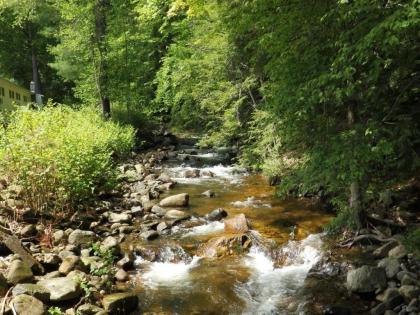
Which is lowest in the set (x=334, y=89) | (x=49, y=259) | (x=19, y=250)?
(x=49, y=259)

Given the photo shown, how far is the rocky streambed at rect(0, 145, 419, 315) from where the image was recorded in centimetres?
684

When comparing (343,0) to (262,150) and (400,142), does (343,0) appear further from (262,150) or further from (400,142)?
(262,150)

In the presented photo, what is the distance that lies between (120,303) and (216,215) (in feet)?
17.9

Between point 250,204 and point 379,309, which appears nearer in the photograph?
point 379,309

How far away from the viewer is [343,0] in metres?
5.66

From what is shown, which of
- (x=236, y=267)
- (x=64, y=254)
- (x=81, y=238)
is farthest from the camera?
(x=81, y=238)

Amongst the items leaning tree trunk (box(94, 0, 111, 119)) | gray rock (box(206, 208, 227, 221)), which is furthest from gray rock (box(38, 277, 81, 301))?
leaning tree trunk (box(94, 0, 111, 119))

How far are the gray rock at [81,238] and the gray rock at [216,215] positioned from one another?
352cm

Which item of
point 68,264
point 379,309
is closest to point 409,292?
point 379,309

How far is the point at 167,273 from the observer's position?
8.77m

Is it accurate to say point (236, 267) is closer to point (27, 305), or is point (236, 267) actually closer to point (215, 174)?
point (27, 305)

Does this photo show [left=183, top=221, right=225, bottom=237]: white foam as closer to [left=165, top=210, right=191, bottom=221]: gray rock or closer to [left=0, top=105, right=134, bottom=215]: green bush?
[left=165, top=210, right=191, bottom=221]: gray rock

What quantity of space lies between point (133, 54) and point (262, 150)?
1546 cm

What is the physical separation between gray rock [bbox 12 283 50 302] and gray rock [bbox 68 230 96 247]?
2.58 metres
